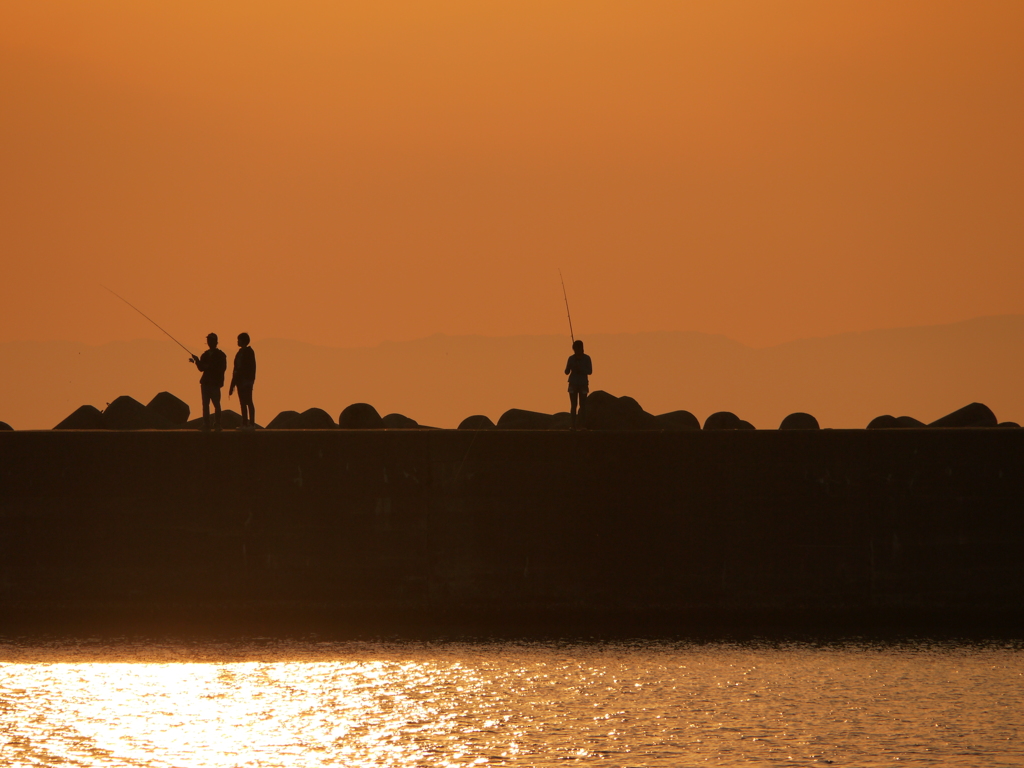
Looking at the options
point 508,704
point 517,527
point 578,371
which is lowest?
point 508,704

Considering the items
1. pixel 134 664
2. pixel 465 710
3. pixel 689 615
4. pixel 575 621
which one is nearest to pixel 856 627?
pixel 689 615

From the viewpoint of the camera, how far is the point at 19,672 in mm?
14992

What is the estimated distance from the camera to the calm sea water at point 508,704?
11.8 meters

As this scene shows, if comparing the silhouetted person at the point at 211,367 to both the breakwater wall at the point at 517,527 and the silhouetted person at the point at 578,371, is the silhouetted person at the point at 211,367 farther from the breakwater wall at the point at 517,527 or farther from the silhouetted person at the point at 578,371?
the silhouetted person at the point at 578,371

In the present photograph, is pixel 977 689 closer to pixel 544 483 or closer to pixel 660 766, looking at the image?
pixel 660 766

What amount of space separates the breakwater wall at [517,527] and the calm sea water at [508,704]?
7.08 ft

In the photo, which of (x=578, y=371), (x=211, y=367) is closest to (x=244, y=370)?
(x=211, y=367)

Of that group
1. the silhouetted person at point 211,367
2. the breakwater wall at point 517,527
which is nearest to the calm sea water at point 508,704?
the breakwater wall at point 517,527

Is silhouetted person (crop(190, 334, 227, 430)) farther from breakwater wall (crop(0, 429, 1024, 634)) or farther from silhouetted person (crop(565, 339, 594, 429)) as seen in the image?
silhouetted person (crop(565, 339, 594, 429))

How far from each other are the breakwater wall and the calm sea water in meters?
2.16

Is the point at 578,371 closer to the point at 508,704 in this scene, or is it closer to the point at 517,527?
the point at 517,527

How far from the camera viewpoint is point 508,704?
1348 centimetres

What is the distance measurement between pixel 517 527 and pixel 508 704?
5675 millimetres

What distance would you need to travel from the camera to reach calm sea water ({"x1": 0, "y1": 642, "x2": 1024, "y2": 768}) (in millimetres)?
11766
